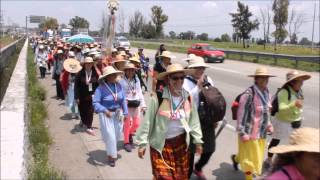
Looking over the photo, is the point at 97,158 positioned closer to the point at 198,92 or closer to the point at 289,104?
the point at 198,92

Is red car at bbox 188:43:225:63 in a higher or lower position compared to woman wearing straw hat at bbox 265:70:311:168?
higher

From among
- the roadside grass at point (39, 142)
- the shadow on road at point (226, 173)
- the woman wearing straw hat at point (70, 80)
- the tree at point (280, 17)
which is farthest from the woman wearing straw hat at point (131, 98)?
the tree at point (280, 17)

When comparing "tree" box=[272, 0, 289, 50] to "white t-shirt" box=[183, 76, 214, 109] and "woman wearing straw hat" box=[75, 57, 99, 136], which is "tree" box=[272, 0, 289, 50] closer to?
"woman wearing straw hat" box=[75, 57, 99, 136]

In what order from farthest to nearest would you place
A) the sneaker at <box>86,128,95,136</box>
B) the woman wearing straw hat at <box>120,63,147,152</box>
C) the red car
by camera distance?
1. the red car
2. the sneaker at <box>86,128,95,136</box>
3. the woman wearing straw hat at <box>120,63,147,152</box>

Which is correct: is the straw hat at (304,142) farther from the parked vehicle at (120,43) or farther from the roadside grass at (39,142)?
the parked vehicle at (120,43)

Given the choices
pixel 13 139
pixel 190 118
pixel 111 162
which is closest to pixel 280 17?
pixel 111 162

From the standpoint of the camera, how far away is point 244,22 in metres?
63.7

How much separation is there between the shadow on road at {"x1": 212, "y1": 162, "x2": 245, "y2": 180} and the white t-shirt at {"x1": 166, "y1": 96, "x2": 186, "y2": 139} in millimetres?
1801

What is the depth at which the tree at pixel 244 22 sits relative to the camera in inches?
2509

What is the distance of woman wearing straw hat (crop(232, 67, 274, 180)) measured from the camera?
5.75 metres

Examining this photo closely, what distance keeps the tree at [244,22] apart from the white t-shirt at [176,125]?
60.2 meters

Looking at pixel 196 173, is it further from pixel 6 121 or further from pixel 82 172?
pixel 6 121

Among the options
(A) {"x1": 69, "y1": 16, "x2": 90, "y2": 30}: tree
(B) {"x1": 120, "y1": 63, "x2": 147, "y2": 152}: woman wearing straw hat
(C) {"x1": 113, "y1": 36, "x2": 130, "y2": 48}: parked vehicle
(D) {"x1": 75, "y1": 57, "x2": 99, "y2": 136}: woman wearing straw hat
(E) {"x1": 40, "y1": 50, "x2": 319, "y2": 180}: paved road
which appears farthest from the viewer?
(A) {"x1": 69, "y1": 16, "x2": 90, "y2": 30}: tree

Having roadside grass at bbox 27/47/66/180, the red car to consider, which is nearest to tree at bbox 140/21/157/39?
the red car
